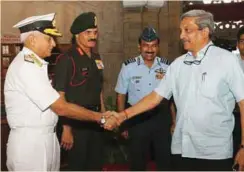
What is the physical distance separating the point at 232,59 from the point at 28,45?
1249mm

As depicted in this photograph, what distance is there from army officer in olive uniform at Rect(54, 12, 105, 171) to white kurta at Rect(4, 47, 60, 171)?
548 millimetres

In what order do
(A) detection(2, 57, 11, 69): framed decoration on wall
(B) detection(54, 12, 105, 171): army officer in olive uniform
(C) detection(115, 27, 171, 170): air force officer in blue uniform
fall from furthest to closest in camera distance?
(A) detection(2, 57, 11, 69): framed decoration on wall, (C) detection(115, 27, 171, 170): air force officer in blue uniform, (B) detection(54, 12, 105, 171): army officer in olive uniform

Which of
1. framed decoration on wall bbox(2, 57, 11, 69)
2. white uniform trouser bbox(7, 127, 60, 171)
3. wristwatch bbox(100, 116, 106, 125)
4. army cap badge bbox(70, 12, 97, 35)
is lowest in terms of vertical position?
white uniform trouser bbox(7, 127, 60, 171)

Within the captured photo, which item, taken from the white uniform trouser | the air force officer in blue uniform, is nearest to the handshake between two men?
the air force officer in blue uniform

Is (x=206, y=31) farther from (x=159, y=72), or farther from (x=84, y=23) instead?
(x=159, y=72)

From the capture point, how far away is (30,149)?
2.54 metres

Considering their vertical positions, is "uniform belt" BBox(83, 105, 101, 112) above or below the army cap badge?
below

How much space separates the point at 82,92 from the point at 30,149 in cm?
75

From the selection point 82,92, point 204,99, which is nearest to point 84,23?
point 82,92

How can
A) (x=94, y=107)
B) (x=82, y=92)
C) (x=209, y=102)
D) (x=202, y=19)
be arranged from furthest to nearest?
(x=94, y=107)
(x=82, y=92)
(x=202, y=19)
(x=209, y=102)

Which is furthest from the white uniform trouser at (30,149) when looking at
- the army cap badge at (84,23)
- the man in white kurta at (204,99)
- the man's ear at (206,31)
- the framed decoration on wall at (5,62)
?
the framed decoration on wall at (5,62)

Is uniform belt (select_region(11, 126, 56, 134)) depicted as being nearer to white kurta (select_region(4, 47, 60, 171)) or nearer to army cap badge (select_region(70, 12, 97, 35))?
white kurta (select_region(4, 47, 60, 171))

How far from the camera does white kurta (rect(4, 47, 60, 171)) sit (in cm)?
245

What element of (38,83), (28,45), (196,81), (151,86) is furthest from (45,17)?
(151,86)
